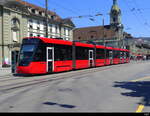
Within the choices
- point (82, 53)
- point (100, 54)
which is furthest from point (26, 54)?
point (100, 54)

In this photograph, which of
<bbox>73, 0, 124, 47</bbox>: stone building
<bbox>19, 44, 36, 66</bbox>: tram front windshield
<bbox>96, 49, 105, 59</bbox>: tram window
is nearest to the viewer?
<bbox>19, 44, 36, 66</bbox>: tram front windshield

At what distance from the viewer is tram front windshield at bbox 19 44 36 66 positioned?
49.0ft

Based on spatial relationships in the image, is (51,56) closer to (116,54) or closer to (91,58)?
(91,58)

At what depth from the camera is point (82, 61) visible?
21.8 m

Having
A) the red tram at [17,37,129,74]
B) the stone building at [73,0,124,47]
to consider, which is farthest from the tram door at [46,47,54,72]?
the stone building at [73,0,124,47]

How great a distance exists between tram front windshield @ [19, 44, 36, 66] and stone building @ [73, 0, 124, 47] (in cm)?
7565

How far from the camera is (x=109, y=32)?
94.9 m

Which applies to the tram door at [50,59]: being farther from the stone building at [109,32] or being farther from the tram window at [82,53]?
the stone building at [109,32]

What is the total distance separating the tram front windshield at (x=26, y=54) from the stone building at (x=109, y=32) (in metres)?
75.7

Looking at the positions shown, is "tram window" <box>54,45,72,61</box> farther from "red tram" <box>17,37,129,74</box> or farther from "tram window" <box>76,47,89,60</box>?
"tram window" <box>76,47,89,60</box>

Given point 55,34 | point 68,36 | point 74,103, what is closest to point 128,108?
point 74,103

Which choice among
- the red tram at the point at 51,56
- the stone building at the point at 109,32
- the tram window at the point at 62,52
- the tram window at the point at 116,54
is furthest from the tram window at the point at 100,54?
the stone building at the point at 109,32

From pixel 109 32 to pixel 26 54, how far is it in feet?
271

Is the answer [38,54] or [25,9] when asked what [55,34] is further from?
[38,54]
